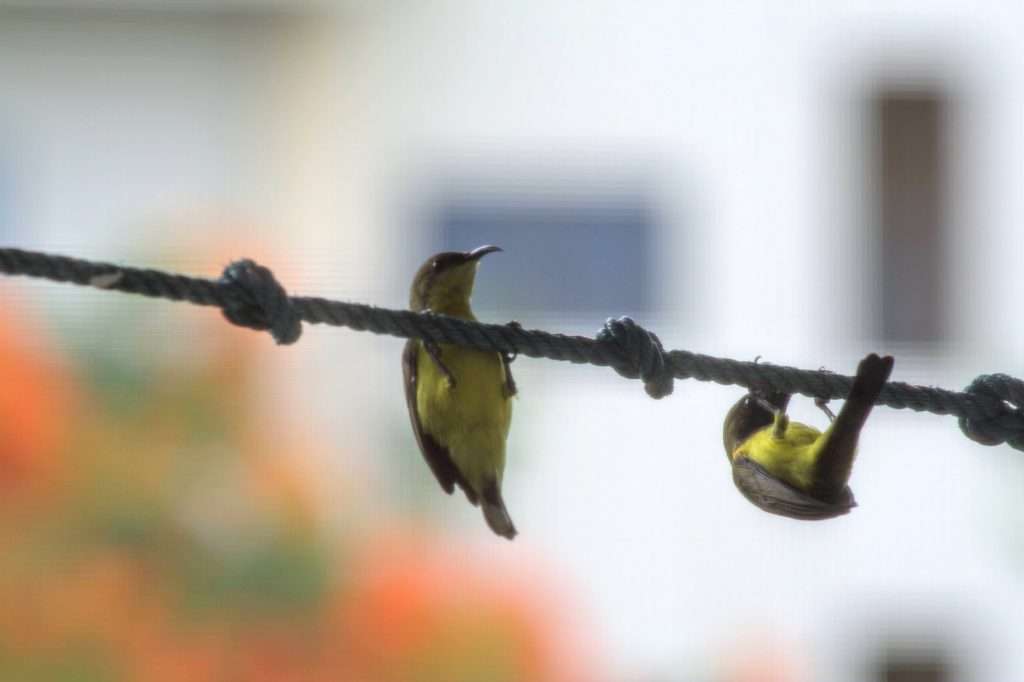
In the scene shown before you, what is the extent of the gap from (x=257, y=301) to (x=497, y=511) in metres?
2.06

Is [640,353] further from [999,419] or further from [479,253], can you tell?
[479,253]

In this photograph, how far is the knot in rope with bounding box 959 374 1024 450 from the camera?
2.86 m

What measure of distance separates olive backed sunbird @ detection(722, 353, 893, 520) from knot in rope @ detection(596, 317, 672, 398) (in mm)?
370

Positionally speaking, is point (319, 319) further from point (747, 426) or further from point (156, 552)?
point (156, 552)

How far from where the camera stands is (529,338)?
8.86 feet

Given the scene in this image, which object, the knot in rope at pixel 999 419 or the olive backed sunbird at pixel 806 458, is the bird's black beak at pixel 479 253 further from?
the knot in rope at pixel 999 419

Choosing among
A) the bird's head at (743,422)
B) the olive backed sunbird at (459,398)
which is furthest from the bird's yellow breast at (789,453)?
the olive backed sunbird at (459,398)

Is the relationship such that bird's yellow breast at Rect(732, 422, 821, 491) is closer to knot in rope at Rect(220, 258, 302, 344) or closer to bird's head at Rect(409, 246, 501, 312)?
bird's head at Rect(409, 246, 501, 312)

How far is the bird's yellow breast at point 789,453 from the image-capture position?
3.54m

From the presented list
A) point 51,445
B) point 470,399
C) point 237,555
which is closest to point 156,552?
point 237,555

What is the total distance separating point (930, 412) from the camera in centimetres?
283

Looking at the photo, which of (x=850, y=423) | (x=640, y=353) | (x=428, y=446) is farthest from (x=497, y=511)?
(x=640, y=353)

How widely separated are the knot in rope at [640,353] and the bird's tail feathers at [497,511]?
1611 millimetres

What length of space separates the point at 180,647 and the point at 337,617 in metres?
1.60
